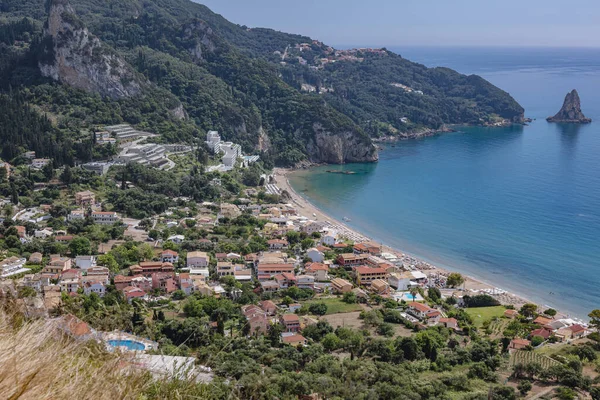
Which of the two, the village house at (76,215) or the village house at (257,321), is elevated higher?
the village house at (76,215)

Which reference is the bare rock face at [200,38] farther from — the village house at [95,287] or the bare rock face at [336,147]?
→ the village house at [95,287]

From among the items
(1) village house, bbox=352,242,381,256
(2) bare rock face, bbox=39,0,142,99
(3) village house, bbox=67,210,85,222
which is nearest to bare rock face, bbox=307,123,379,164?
(2) bare rock face, bbox=39,0,142,99

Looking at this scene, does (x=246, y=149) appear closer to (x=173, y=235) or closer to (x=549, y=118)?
(x=173, y=235)

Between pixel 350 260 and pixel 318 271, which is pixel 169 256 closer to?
pixel 318 271

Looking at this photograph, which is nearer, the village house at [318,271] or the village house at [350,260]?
the village house at [318,271]

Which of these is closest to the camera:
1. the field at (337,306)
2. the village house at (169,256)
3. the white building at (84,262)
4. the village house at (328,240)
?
the field at (337,306)

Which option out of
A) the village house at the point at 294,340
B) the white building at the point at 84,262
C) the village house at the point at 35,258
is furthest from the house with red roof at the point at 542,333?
the village house at the point at 35,258
